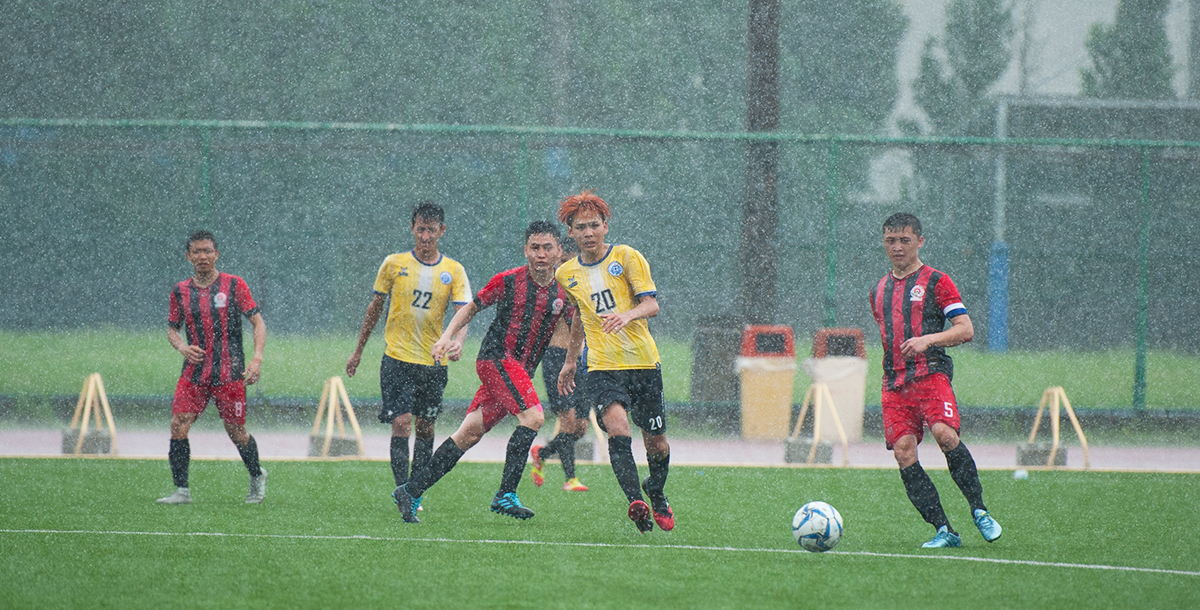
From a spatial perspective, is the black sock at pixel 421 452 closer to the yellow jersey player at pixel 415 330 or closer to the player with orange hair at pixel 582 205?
the yellow jersey player at pixel 415 330

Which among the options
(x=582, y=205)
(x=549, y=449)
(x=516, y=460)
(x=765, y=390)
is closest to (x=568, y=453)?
(x=549, y=449)

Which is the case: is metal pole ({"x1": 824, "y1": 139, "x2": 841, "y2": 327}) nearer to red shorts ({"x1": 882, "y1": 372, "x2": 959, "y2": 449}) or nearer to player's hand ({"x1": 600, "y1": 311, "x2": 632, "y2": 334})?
red shorts ({"x1": 882, "y1": 372, "x2": 959, "y2": 449})

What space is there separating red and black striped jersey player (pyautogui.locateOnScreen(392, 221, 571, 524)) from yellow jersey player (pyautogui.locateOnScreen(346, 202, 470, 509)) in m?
0.54

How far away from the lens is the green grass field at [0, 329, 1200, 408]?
1580 cm

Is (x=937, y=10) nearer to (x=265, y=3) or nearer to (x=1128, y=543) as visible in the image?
(x=265, y=3)

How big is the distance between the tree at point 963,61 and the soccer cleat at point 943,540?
13.8 m

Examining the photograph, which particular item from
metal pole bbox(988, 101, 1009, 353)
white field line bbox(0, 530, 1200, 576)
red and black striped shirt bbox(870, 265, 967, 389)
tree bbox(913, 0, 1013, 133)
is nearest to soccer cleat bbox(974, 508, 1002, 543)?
white field line bbox(0, 530, 1200, 576)

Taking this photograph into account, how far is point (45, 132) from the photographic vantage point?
47.8 feet

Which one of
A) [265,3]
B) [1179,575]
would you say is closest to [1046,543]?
[1179,575]

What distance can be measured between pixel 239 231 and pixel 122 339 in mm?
3200

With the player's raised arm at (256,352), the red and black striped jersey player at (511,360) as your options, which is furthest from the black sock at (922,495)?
the player's raised arm at (256,352)

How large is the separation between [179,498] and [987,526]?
4.89m

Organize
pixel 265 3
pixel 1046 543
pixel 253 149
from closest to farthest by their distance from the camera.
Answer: pixel 1046 543, pixel 253 149, pixel 265 3

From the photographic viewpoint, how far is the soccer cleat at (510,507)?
25.0 feet
